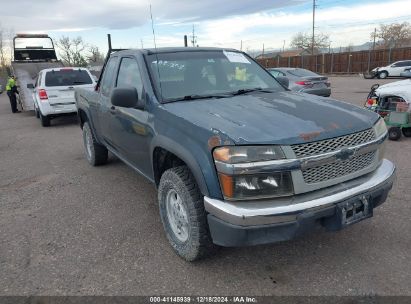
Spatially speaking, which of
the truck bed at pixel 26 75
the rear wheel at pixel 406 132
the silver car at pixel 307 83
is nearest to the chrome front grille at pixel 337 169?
the rear wheel at pixel 406 132

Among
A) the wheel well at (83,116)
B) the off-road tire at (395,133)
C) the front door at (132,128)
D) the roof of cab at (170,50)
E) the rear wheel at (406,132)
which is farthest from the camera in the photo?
the rear wheel at (406,132)

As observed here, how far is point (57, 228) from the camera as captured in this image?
392 cm

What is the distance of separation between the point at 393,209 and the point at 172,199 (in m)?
2.48

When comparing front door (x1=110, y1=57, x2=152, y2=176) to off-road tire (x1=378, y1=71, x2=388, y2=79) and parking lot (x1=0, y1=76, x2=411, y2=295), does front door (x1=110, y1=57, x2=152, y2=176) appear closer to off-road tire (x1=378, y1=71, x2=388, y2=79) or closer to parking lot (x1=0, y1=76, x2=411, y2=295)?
parking lot (x1=0, y1=76, x2=411, y2=295)

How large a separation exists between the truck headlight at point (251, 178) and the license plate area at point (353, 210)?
42 cm

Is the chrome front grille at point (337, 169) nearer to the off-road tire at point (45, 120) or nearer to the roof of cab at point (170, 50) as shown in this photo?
the roof of cab at point (170, 50)

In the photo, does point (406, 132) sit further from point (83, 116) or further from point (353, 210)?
point (83, 116)

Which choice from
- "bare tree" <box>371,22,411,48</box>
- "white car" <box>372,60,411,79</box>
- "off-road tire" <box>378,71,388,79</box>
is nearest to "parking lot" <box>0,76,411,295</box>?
"white car" <box>372,60,411,79</box>

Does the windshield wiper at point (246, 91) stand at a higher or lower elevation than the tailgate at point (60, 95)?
higher

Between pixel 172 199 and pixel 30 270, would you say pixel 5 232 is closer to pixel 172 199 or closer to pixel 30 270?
pixel 30 270

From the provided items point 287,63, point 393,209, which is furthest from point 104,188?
point 287,63

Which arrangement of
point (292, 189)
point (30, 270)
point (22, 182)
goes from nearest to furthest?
1. point (292, 189)
2. point (30, 270)
3. point (22, 182)

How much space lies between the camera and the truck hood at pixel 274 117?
257 cm

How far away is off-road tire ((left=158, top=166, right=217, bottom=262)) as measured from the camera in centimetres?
283
